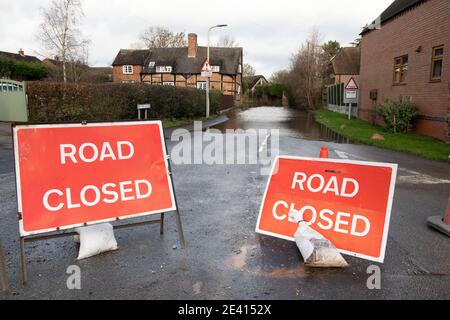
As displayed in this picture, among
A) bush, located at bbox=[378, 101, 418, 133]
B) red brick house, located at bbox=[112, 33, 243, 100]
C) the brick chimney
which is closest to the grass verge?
bush, located at bbox=[378, 101, 418, 133]

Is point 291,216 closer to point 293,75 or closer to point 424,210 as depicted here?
point 424,210

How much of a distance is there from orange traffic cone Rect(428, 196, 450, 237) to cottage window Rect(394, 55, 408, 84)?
13.9 m

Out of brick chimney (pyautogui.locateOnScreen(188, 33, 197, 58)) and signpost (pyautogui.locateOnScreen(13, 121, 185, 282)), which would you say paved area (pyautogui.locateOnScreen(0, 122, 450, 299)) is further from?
brick chimney (pyautogui.locateOnScreen(188, 33, 197, 58))

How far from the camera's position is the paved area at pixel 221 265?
3053 millimetres

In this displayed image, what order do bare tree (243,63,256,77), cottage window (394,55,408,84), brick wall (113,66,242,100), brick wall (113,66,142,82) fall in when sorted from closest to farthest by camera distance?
1. cottage window (394,55,408,84)
2. brick wall (113,66,242,100)
3. brick wall (113,66,142,82)
4. bare tree (243,63,256,77)

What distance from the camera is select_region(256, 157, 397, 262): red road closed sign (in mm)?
3660

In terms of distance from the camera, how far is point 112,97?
50.2ft

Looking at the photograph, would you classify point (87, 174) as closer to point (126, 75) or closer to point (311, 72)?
point (311, 72)

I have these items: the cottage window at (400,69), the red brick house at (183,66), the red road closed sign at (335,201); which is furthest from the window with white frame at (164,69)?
the red road closed sign at (335,201)

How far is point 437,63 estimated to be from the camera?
13.9 meters

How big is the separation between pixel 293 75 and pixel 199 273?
5080 cm

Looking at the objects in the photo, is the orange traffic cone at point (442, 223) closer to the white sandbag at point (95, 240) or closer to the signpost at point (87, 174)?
the signpost at point (87, 174)
